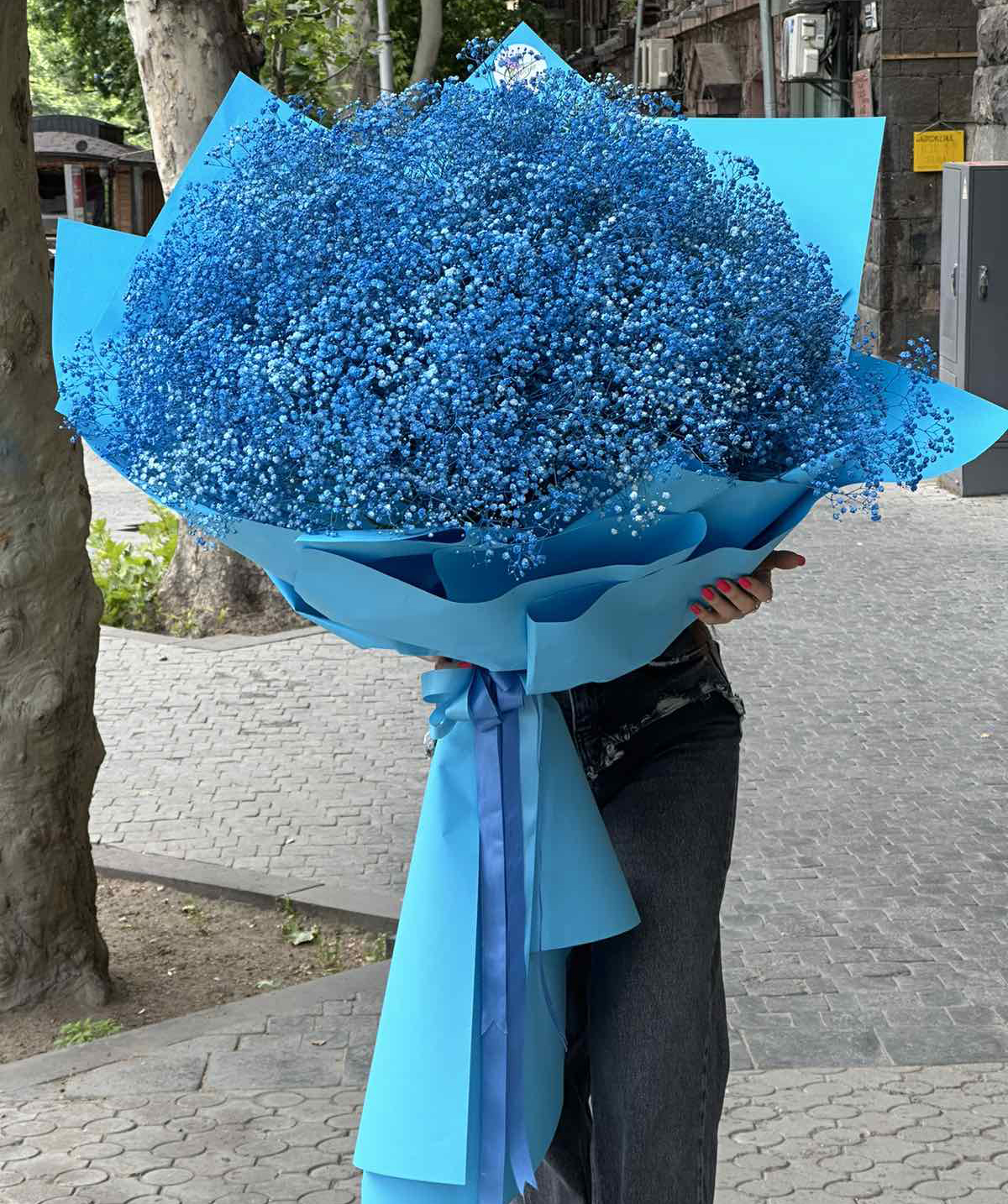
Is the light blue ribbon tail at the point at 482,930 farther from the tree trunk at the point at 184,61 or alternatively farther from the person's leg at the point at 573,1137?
the tree trunk at the point at 184,61

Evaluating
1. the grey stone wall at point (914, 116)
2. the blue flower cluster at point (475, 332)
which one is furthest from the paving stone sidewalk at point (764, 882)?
the grey stone wall at point (914, 116)

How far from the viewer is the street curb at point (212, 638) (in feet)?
28.0

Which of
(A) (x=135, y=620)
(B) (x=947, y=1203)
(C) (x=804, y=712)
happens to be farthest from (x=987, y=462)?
(B) (x=947, y=1203)

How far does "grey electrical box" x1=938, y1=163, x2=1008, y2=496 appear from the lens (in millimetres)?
11008

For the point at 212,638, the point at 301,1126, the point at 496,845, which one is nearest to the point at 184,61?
the point at 212,638

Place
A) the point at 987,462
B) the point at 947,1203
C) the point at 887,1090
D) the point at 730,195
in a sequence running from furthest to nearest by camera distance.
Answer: the point at 987,462 < the point at 887,1090 < the point at 947,1203 < the point at 730,195

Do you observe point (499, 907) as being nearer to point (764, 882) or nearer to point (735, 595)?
point (735, 595)

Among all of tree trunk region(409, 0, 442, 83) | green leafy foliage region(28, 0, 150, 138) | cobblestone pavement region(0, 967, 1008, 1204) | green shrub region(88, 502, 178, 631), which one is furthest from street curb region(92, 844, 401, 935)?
green leafy foliage region(28, 0, 150, 138)

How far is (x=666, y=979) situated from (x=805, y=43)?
15001 millimetres

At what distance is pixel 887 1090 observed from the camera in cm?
373

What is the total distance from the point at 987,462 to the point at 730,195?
964 centimetres

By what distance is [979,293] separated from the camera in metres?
11.1

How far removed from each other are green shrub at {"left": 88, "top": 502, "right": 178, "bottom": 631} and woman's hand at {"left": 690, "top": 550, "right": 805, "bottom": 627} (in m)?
6.95

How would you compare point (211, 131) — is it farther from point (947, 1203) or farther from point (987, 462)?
point (987, 462)
